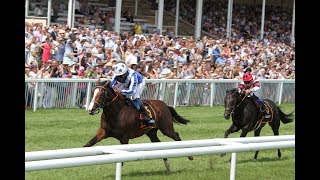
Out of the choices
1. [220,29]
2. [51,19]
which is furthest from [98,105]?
[220,29]

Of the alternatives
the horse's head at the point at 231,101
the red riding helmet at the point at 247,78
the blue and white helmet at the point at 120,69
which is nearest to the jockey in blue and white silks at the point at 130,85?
the blue and white helmet at the point at 120,69

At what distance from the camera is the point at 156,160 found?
9.07m

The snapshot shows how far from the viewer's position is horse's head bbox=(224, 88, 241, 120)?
10491 millimetres

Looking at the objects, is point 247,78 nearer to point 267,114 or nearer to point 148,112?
point 267,114

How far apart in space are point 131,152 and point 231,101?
6768 millimetres

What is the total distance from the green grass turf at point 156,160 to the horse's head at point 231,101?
2.34 ft

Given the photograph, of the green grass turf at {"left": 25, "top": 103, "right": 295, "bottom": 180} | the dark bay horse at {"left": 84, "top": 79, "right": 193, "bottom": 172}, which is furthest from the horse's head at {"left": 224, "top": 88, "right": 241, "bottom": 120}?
the dark bay horse at {"left": 84, "top": 79, "right": 193, "bottom": 172}

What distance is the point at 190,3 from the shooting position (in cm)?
2847

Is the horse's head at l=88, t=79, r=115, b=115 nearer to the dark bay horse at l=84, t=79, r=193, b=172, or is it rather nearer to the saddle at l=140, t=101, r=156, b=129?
the dark bay horse at l=84, t=79, r=193, b=172

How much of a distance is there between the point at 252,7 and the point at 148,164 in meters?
23.5

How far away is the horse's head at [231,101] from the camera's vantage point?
1049 centimetres

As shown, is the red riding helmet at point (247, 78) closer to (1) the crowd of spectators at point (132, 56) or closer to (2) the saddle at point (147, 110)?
(1) the crowd of spectators at point (132, 56)

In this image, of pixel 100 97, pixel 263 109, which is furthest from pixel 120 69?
pixel 263 109

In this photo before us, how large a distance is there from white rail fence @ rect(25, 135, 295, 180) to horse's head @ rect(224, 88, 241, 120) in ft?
16.4
